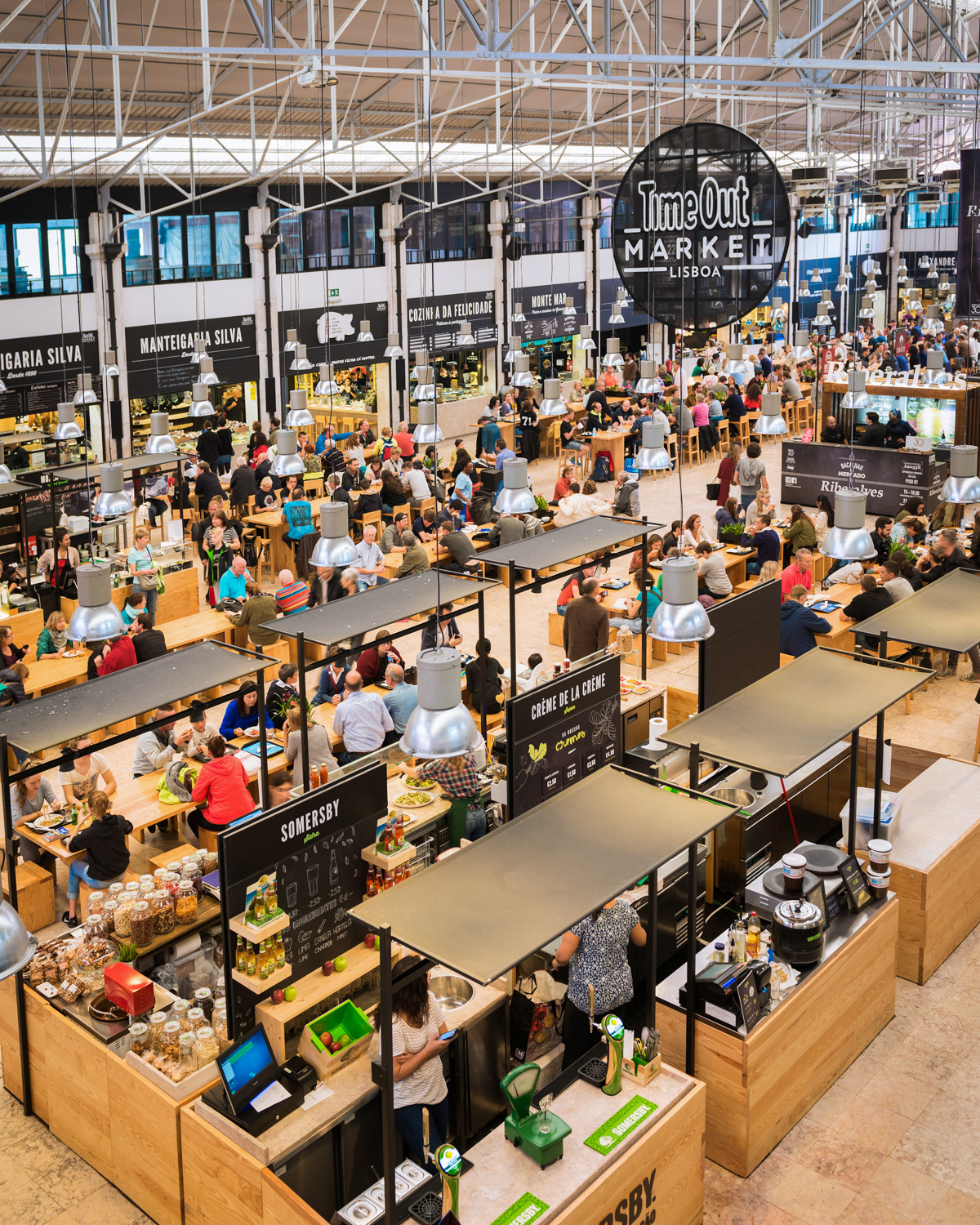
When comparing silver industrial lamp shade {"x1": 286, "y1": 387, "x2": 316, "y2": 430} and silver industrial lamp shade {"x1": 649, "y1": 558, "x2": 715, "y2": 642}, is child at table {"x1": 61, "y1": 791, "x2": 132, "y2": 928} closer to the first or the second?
silver industrial lamp shade {"x1": 649, "y1": 558, "x2": 715, "y2": 642}

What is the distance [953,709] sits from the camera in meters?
10.6

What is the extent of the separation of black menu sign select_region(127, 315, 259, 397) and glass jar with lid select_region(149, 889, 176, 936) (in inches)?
548

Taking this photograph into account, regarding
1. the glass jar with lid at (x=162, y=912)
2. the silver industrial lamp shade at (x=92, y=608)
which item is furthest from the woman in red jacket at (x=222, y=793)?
the glass jar with lid at (x=162, y=912)

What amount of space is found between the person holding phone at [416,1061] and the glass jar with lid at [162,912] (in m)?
1.68

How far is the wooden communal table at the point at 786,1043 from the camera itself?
216 inches

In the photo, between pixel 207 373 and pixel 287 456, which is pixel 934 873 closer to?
pixel 287 456

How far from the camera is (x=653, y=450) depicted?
560 inches

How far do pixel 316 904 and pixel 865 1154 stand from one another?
2.73 metres

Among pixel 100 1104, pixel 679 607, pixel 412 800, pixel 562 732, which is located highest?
pixel 679 607

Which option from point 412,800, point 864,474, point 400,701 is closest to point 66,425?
point 400,701

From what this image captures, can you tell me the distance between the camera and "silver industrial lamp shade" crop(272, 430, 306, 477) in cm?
1236

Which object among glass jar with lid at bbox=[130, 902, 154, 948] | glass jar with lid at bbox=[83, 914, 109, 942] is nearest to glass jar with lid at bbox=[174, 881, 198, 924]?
glass jar with lid at bbox=[130, 902, 154, 948]

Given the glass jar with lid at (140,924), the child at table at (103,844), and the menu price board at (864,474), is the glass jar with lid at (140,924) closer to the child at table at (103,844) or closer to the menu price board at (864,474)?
the child at table at (103,844)

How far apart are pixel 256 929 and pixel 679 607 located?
2.75m
